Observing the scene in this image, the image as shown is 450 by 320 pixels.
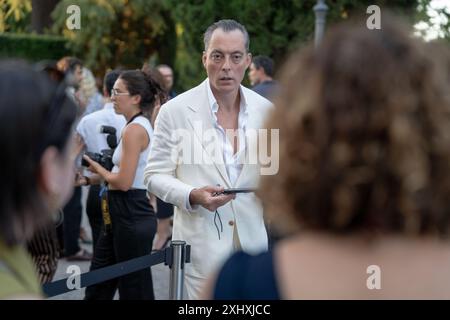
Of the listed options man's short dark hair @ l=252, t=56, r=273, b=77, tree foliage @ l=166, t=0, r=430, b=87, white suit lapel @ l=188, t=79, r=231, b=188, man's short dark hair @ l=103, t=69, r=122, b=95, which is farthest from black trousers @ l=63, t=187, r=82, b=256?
tree foliage @ l=166, t=0, r=430, b=87

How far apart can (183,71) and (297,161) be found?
17.6 metres

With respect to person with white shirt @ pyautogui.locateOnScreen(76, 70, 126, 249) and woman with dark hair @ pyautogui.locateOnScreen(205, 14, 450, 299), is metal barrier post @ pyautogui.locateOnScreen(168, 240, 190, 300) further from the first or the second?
woman with dark hair @ pyautogui.locateOnScreen(205, 14, 450, 299)

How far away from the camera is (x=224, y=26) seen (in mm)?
4902

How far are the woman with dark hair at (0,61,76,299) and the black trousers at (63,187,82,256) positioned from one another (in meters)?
8.00

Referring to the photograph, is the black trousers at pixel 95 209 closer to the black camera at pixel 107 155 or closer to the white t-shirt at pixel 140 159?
the black camera at pixel 107 155

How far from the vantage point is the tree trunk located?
2433 cm

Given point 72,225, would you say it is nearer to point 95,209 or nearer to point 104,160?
point 95,209

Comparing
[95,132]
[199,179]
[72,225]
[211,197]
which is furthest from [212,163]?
[72,225]

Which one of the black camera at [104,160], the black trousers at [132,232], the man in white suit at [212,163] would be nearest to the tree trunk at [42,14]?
the black camera at [104,160]

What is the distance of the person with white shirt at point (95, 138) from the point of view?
7.41 meters

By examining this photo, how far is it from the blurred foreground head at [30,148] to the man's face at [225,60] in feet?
9.45

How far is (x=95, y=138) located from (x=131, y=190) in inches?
65.7
